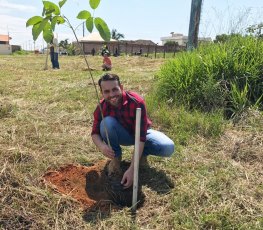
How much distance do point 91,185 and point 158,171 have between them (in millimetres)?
610

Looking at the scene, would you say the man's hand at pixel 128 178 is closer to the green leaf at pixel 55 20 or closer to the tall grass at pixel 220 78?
the green leaf at pixel 55 20

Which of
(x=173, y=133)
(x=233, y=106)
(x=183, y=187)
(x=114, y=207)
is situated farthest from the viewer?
(x=233, y=106)

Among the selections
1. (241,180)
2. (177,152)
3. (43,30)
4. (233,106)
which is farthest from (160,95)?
(43,30)

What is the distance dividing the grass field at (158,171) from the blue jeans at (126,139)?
0.67ft

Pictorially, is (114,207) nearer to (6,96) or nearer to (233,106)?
(233,106)

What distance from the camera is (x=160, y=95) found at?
187 inches

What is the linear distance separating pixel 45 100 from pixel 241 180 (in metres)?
3.66

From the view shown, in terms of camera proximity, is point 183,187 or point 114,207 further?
point 183,187

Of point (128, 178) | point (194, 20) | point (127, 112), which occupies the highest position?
point (194, 20)

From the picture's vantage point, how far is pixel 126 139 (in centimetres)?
287

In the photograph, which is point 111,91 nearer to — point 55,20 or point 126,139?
point 126,139

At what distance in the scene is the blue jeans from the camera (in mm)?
2740

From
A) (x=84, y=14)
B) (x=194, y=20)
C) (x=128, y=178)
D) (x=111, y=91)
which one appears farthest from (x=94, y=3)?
(x=194, y=20)

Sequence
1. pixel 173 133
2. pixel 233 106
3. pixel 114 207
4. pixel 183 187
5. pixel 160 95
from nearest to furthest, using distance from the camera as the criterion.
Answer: pixel 114 207, pixel 183 187, pixel 173 133, pixel 233 106, pixel 160 95
